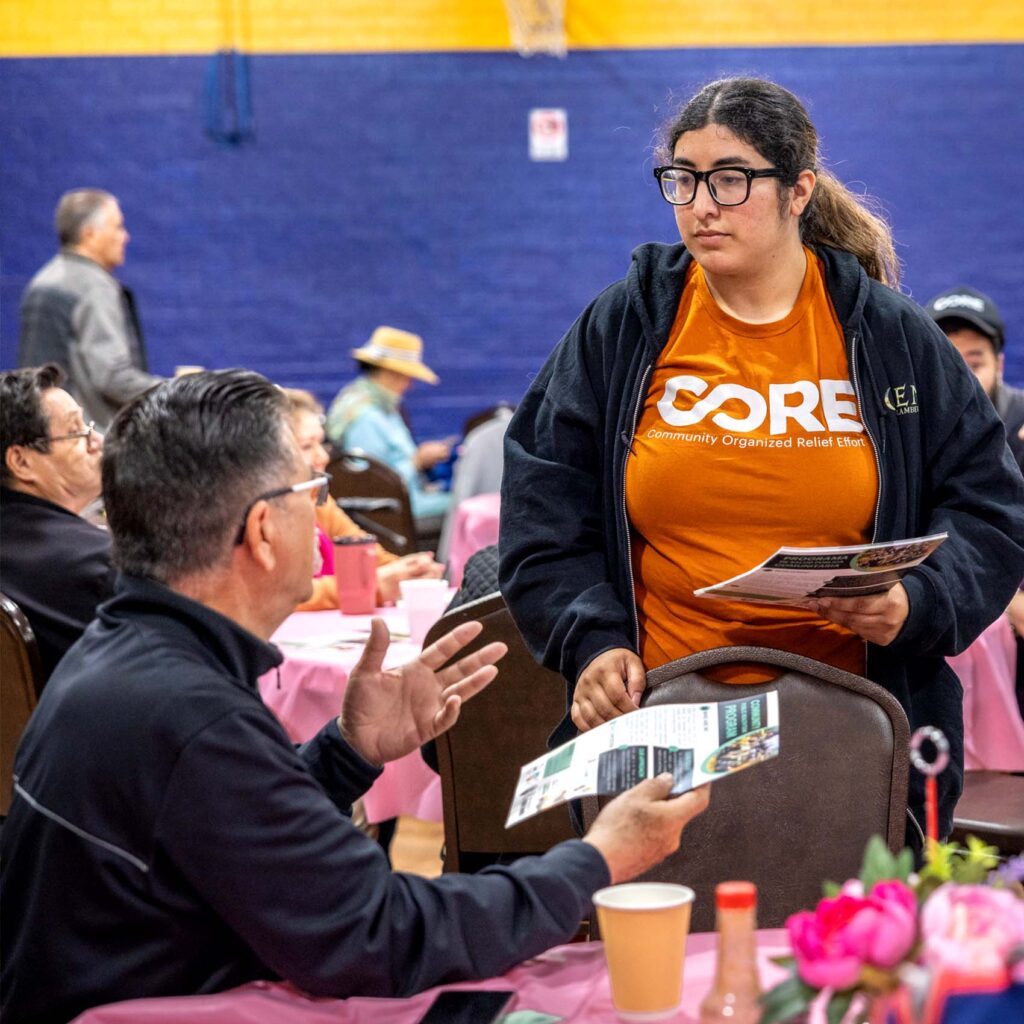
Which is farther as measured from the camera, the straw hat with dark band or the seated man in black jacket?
the straw hat with dark band

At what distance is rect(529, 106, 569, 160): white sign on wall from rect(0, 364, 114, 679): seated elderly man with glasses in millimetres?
5666

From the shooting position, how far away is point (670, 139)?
2029 mm

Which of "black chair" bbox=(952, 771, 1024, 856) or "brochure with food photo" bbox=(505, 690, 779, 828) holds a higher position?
"brochure with food photo" bbox=(505, 690, 779, 828)

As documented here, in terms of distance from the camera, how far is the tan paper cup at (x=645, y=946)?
3.99 ft

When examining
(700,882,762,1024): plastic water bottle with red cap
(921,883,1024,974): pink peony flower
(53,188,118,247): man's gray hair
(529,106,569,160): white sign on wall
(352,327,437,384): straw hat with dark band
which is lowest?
(700,882,762,1024): plastic water bottle with red cap

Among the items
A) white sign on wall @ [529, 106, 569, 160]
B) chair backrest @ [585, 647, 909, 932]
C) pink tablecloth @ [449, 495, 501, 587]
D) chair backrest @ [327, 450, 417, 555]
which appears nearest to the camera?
chair backrest @ [585, 647, 909, 932]

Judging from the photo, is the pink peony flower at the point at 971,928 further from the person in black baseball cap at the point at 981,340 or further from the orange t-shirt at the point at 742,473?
the person in black baseball cap at the point at 981,340

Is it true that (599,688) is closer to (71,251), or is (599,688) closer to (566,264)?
(71,251)

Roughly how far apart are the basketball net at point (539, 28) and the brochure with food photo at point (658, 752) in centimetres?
739

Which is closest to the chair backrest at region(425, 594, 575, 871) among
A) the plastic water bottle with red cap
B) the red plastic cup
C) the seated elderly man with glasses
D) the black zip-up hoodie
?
the black zip-up hoodie

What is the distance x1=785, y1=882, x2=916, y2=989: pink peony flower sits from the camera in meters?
0.91

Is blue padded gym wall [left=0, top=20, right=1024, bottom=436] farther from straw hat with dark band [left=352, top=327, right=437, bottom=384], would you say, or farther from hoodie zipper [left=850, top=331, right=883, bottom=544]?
hoodie zipper [left=850, top=331, right=883, bottom=544]

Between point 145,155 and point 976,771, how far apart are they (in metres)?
6.47

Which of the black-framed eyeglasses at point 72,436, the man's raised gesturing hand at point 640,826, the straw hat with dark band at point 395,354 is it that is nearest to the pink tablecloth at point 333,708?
the black-framed eyeglasses at point 72,436
